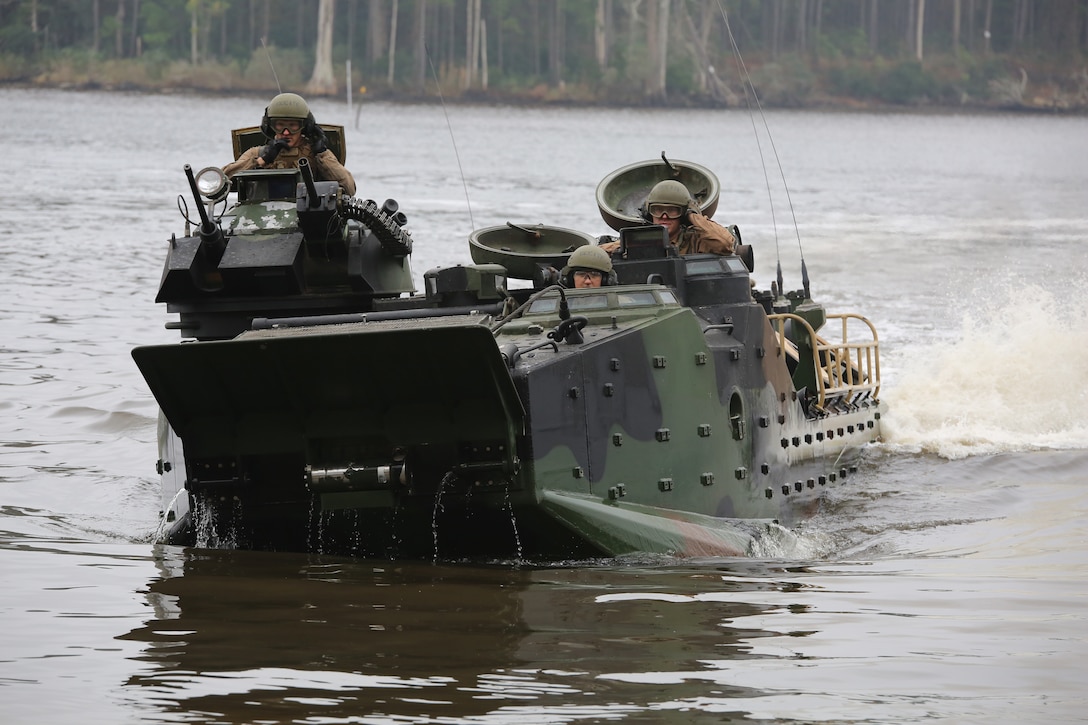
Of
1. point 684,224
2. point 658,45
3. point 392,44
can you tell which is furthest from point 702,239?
point 658,45

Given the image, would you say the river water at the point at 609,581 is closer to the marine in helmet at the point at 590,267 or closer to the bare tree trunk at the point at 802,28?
the marine in helmet at the point at 590,267

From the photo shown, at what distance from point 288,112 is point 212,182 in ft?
3.63

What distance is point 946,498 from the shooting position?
13594 millimetres

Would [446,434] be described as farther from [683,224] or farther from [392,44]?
[392,44]

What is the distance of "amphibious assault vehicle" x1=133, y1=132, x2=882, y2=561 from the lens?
864 cm

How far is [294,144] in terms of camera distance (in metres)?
12.3

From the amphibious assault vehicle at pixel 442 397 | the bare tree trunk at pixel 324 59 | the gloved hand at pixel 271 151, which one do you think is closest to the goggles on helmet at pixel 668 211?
the amphibious assault vehicle at pixel 442 397

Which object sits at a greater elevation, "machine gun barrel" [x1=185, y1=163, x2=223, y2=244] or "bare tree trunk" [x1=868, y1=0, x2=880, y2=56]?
"bare tree trunk" [x1=868, y1=0, x2=880, y2=56]

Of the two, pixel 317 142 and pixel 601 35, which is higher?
pixel 601 35

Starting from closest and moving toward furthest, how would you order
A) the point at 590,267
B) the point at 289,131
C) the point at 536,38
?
the point at 590,267 < the point at 289,131 < the point at 536,38

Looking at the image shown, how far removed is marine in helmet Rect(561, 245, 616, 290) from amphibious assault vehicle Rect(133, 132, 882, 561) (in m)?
0.38

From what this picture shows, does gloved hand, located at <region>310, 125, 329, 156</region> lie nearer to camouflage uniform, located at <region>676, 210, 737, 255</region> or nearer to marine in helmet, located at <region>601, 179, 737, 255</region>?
marine in helmet, located at <region>601, 179, 737, 255</region>

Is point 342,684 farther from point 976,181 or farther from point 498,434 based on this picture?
point 976,181

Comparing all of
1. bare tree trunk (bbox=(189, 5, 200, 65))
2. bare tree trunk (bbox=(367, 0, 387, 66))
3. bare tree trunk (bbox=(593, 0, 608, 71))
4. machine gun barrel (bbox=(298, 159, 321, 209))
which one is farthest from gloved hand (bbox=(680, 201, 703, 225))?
bare tree trunk (bbox=(189, 5, 200, 65))
